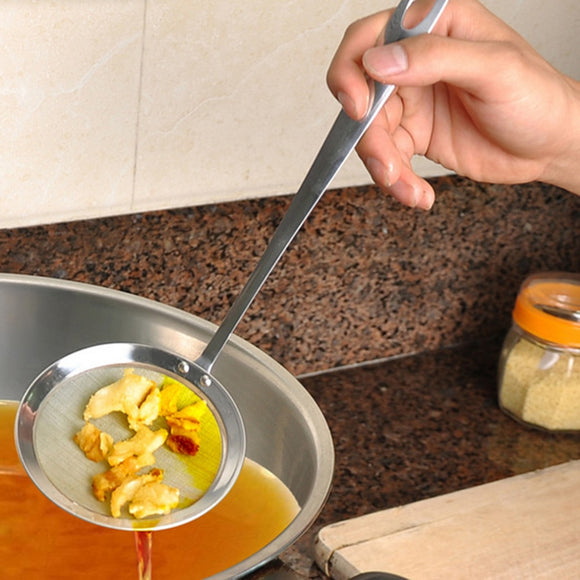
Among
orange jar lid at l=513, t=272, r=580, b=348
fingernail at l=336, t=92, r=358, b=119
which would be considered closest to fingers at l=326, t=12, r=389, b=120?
fingernail at l=336, t=92, r=358, b=119

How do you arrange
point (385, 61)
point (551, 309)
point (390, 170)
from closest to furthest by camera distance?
1. point (385, 61)
2. point (390, 170)
3. point (551, 309)

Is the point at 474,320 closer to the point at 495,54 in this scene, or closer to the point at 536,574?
the point at 536,574

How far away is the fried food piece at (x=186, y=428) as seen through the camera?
23.2 inches

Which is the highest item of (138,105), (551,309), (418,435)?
(138,105)

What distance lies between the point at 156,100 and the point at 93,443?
247mm

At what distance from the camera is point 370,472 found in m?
0.80

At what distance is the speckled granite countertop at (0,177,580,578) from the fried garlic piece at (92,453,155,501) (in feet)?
0.58

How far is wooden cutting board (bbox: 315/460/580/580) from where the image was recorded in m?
0.68

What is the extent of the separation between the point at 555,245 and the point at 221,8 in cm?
50

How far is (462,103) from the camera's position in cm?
68

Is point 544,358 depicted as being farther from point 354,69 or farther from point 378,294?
point 354,69

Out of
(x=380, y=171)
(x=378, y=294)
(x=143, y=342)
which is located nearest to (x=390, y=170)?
(x=380, y=171)

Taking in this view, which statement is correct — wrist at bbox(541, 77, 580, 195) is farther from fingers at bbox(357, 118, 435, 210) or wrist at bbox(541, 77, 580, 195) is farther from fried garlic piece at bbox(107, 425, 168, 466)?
fried garlic piece at bbox(107, 425, 168, 466)

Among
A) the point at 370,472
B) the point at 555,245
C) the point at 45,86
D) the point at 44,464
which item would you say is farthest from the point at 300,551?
the point at 555,245
